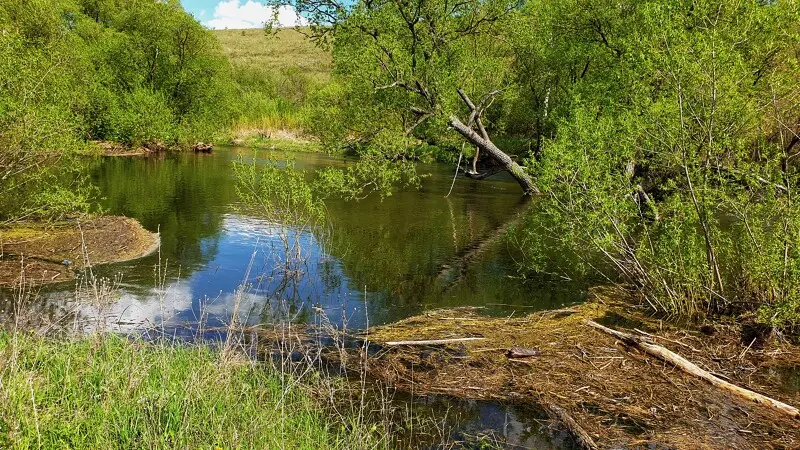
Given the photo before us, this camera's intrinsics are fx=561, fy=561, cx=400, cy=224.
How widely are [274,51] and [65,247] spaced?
121 metres

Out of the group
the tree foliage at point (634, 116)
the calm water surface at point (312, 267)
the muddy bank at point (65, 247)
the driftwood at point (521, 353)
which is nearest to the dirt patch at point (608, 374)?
the driftwood at point (521, 353)

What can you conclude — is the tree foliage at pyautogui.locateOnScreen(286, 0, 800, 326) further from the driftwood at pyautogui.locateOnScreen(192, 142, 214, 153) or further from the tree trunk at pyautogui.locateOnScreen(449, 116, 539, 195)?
the driftwood at pyautogui.locateOnScreen(192, 142, 214, 153)

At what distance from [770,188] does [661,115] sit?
95.1 inches

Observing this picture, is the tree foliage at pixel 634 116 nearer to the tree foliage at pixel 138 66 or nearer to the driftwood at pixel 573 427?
the driftwood at pixel 573 427

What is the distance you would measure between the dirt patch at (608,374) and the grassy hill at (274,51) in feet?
318

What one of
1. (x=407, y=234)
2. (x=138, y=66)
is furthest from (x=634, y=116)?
(x=138, y=66)

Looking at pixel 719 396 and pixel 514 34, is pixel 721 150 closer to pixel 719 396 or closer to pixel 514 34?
pixel 719 396

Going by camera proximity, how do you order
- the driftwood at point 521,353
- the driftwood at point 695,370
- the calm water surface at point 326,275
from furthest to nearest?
1. the calm water surface at point 326,275
2. the driftwood at point 521,353
3. the driftwood at point 695,370

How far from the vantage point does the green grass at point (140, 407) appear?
4.79 meters

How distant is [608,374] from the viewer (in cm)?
834

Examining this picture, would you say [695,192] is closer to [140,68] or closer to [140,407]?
[140,407]

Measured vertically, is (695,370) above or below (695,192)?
below

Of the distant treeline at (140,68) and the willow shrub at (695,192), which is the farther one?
the distant treeline at (140,68)

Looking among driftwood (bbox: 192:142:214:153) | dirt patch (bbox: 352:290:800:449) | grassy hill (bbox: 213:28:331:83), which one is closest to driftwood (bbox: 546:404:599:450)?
dirt patch (bbox: 352:290:800:449)
